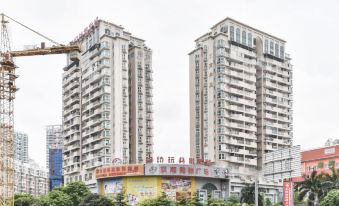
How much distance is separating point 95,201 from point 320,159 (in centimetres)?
4094

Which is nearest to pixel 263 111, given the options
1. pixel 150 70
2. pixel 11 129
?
pixel 150 70

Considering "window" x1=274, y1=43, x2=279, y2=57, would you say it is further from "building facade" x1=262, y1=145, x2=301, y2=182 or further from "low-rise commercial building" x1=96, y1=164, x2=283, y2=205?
"building facade" x1=262, y1=145, x2=301, y2=182

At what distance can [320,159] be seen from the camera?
94.6m

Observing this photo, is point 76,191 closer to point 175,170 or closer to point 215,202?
point 175,170

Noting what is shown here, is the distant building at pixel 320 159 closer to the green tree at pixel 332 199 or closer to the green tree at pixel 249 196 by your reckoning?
the green tree at pixel 249 196

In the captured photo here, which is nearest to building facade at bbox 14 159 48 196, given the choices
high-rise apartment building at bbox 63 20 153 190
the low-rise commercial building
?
high-rise apartment building at bbox 63 20 153 190

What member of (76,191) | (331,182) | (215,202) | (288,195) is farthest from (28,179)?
(288,195)

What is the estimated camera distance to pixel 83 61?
10512 centimetres

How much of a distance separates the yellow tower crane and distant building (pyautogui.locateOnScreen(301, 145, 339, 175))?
45201 millimetres

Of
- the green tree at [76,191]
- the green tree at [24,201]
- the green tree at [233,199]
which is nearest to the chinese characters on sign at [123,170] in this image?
the green tree at [76,191]

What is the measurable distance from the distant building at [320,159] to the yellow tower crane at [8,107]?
148 feet

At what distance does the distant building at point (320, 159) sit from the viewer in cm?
9171

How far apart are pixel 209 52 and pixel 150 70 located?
41.1ft

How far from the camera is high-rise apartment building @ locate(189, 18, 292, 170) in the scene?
320ft
